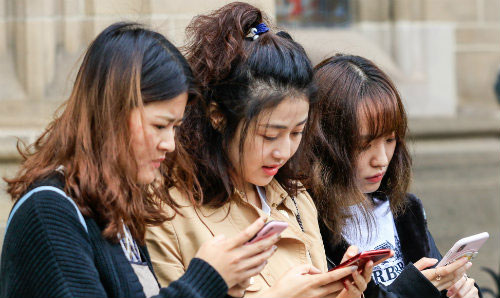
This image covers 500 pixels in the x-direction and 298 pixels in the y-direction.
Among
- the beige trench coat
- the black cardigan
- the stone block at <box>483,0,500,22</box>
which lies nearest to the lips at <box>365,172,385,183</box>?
the beige trench coat

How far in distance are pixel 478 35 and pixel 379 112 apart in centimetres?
427

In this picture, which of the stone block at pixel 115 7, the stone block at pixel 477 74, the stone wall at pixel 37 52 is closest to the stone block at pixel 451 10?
the stone block at pixel 477 74

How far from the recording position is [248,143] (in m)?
2.76

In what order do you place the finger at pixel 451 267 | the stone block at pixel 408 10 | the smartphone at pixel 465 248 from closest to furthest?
the smartphone at pixel 465 248, the finger at pixel 451 267, the stone block at pixel 408 10

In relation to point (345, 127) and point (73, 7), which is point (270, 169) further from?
point (73, 7)

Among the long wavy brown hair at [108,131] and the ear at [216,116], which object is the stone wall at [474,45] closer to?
the ear at [216,116]

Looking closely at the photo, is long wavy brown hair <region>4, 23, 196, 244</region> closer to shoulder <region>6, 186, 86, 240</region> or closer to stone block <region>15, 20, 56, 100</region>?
shoulder <region>6, 186, 86, 240</region>

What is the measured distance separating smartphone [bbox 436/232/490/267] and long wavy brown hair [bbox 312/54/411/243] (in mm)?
372

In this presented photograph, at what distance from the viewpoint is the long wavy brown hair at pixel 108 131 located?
7.06 feet

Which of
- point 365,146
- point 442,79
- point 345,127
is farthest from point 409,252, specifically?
point 442,79

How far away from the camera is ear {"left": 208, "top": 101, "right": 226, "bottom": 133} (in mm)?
2836

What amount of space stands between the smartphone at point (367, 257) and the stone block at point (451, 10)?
4707 millimetres

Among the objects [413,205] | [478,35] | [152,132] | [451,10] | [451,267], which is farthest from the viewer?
[478,35]

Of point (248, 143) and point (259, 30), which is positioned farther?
point (259, 30)
